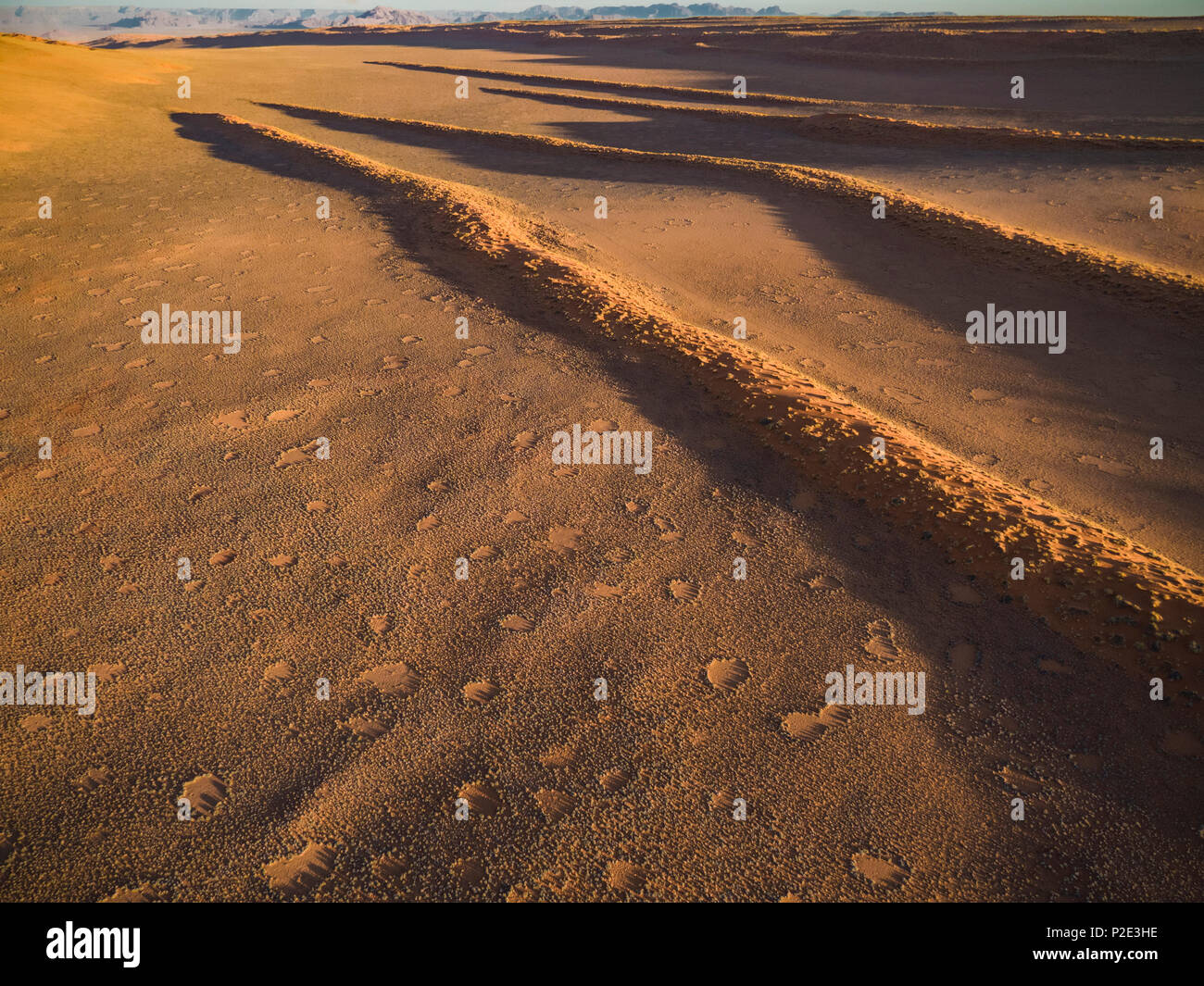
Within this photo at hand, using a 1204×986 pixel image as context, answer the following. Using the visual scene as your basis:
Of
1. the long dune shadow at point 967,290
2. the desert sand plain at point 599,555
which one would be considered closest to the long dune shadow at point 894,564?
the desert sand plain at point 599,555

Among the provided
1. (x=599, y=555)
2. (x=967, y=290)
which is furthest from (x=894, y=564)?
(x=967, y=290)

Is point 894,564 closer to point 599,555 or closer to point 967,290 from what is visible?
point 599,555

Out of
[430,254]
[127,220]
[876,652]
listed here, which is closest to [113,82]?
[127,220]

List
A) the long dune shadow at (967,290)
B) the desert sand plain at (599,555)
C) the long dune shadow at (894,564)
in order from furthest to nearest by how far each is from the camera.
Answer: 1. the long dune shadow at (967,290)
2. the long dune shadow at (894,564)
3. the desert sand plain at (599,555)

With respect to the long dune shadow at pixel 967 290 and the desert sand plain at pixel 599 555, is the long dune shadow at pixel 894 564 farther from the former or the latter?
the long dune shadow at pixel 967 290

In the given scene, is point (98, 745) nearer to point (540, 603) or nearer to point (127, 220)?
point (540, 603)
